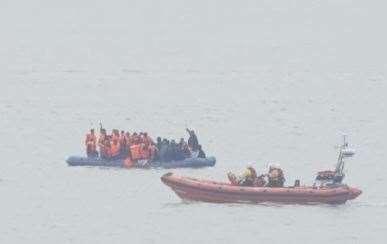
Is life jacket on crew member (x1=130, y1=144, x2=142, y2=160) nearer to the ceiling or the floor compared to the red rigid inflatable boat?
nearer to the ceiling

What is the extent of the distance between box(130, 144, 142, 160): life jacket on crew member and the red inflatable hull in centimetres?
1053

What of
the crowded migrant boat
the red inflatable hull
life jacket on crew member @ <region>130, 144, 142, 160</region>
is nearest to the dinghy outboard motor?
the red inflatable hull

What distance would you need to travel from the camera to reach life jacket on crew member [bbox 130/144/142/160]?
7312cm

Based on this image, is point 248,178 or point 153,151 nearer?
point 248,178

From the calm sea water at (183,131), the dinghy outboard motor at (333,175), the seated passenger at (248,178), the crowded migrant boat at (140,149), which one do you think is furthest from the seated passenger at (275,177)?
the crowded migrant boat at (140,149)

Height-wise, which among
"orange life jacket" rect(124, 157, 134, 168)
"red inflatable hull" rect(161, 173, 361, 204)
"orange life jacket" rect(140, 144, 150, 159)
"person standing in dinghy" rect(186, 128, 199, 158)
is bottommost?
"red inflatable hull" rect(161, 173, 361, 204)

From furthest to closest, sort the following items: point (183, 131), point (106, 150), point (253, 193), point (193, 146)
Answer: point (183, 131)
point (193, 146)
point (106, 150)
point (253, 193)

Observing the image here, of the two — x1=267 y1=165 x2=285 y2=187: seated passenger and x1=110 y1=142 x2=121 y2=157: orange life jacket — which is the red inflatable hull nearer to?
x1=267 y1=165 x2=285 y2=187: seated passenger

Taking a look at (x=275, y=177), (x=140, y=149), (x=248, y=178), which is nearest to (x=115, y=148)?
(x=140, y=149)

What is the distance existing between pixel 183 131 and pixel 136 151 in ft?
66.8

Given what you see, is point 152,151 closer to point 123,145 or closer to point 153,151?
point 153,151

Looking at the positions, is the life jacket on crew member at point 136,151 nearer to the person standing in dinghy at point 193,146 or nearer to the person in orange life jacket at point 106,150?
the person in orange life jacket at point 106,150

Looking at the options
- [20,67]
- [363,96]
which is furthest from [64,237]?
[20,67]

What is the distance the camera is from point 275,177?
61.9 metres
